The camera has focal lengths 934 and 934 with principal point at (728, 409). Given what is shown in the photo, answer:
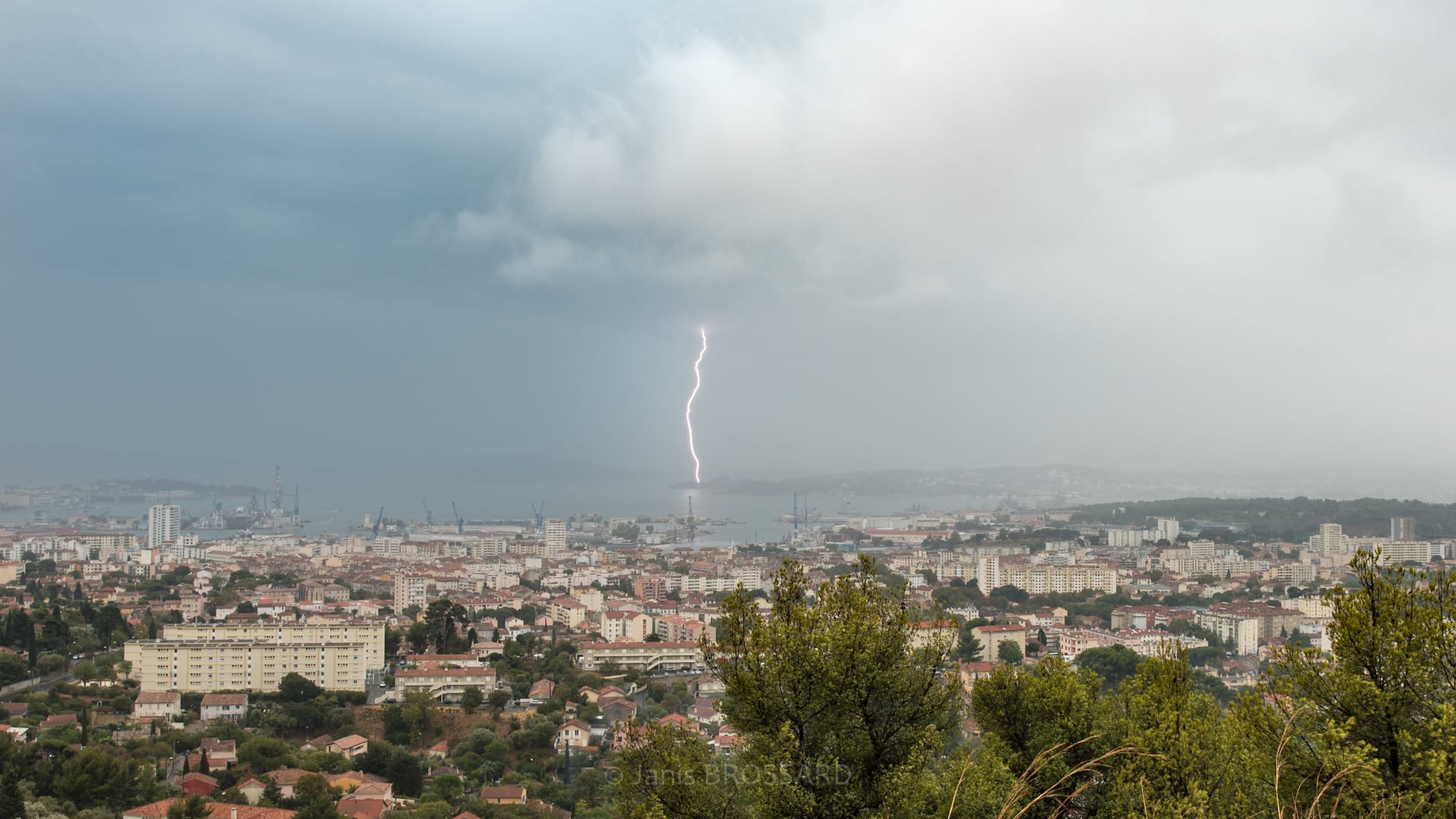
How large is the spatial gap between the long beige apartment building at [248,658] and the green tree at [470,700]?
2552 mm

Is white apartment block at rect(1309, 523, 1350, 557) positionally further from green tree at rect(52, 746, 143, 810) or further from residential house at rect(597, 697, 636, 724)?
green tree at rect(52, 746, 143, 810)

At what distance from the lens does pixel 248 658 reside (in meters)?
14.5

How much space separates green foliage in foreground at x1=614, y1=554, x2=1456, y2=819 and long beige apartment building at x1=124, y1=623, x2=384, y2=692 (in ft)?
42.9

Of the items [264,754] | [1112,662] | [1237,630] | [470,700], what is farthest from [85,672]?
[1237,630]

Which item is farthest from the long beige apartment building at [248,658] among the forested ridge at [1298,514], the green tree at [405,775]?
the forested ridge at [1298,514]

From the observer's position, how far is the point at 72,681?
43.7ft

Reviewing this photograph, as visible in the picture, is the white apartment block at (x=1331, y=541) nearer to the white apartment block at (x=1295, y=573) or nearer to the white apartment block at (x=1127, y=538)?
the white apartment block at (x=1295, y=573)

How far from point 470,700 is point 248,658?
176 inches

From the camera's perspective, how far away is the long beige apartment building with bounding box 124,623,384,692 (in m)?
13.9

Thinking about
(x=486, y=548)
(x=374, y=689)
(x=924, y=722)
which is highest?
(x=924, y=722)

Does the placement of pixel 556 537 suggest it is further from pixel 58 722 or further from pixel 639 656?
pixel 58 722

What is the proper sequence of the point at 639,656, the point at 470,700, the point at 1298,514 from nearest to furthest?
the point at 470,700, the point at 639,656, the point at 1298,514

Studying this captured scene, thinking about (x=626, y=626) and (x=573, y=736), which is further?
A: (x=626, y=626)

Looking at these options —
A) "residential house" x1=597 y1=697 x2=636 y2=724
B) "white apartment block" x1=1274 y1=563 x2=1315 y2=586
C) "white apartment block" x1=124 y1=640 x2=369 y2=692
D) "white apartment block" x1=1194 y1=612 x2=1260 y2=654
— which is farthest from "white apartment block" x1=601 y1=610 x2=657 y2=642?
"white apartment block" x1=1274 y1=563 x2=1315 y2=586
